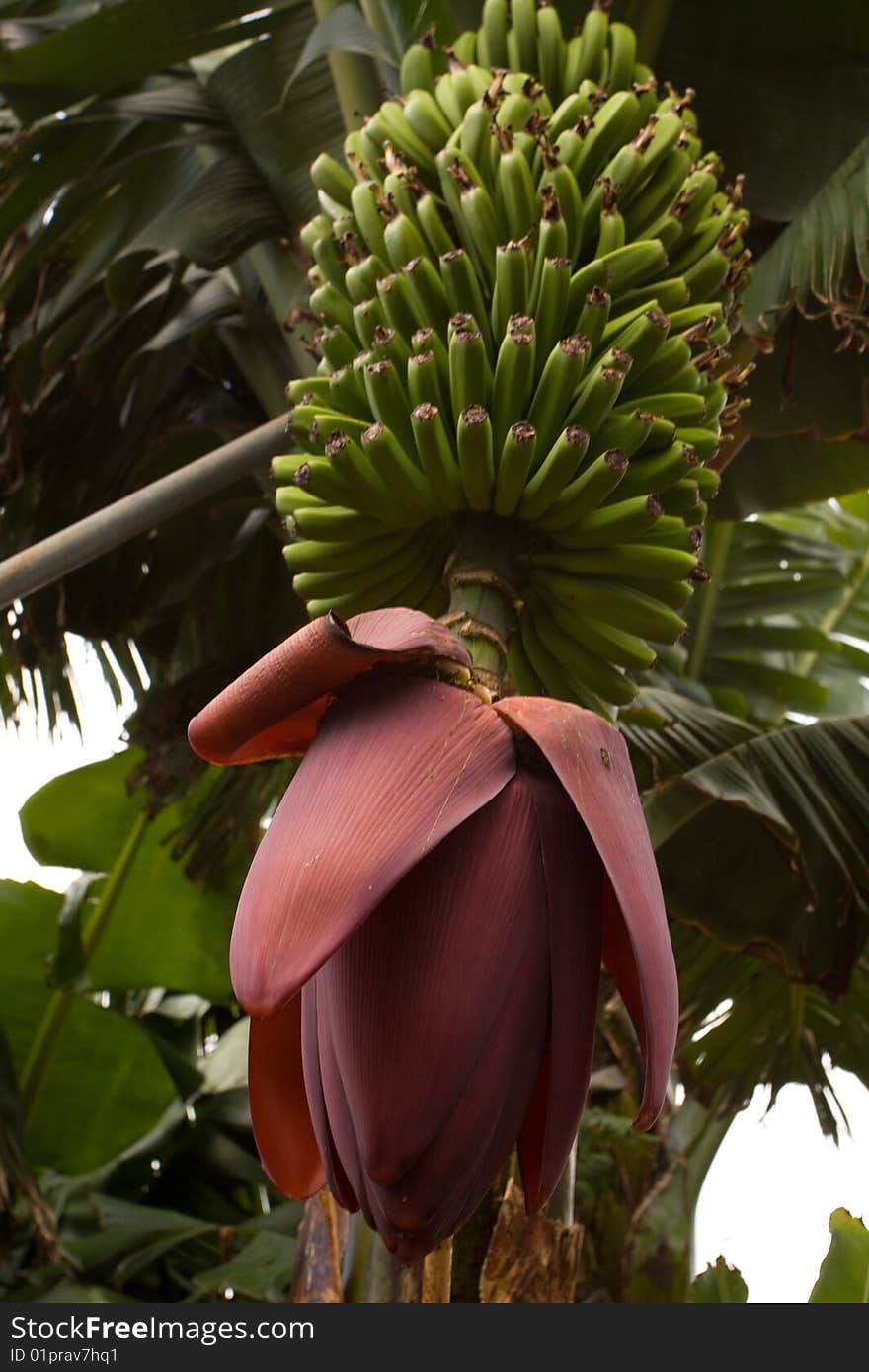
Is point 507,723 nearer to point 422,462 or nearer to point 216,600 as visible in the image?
point 422,462

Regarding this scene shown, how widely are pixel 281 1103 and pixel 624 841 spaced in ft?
0.67

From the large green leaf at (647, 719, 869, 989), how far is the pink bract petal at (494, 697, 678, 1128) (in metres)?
0.94

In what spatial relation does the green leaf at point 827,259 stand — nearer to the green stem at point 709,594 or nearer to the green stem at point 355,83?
the green stem at point 355,83

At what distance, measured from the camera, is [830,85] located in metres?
1.40

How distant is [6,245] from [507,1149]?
1409mm

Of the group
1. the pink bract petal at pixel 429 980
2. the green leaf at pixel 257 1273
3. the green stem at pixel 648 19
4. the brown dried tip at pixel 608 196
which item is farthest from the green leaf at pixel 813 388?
the green leaf at pixel 257 1273

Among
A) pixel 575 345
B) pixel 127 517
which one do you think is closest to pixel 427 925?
pixel 575 345

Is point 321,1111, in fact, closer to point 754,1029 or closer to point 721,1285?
point 721,1285

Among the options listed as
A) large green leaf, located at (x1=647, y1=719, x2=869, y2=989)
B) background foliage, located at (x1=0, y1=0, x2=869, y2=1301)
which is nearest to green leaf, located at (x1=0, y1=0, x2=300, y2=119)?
background foliage, located at (x1=0, y1=0, x2=869, y2=1301)

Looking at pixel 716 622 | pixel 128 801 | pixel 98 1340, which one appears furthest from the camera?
pixel 716 622

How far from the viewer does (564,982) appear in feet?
1.66

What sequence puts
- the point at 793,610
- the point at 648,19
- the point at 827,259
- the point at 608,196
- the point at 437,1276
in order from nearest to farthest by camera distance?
the point at 437,1276, the point at 608,196, the point at 827,259, the point at 648,19, the point at 793,610

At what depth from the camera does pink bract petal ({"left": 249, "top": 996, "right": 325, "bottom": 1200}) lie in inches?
22.4

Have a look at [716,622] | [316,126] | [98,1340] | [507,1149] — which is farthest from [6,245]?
[716,622]
